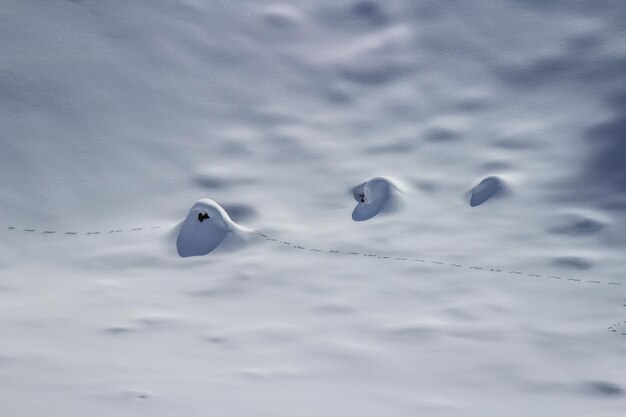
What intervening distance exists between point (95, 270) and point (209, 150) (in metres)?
1.39

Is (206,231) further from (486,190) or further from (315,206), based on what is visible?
(486,190)

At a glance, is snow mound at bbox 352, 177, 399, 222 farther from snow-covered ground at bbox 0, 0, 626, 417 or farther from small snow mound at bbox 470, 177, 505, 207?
small snow mound at bbox 470, 177, 505, 207

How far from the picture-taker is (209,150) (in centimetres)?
575

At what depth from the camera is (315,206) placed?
5.38m

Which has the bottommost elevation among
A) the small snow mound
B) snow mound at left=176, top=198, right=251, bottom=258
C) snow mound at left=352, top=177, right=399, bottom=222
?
snow mound at left=176, top=198, right=251, bottom=258

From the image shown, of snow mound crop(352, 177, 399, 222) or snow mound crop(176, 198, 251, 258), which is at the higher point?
snow mound crop(352, 177, 399, 222)

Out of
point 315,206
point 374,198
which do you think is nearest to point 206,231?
point 315,206

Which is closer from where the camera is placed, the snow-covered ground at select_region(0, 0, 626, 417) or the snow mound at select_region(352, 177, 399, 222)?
the snow-covered ground at select_region(0, 0, 626, 417)

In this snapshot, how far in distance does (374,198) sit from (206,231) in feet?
3.49

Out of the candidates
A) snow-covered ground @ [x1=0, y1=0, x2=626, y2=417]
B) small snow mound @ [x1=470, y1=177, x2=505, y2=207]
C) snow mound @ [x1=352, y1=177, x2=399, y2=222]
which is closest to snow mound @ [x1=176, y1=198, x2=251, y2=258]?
snow-covered ground @ [x1=0, y1=0, x2=626, y2=417]

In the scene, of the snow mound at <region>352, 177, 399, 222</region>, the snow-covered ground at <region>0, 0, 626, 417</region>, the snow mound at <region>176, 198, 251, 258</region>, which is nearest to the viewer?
the snow-covered ground at <region>0, 0, 626, 417</region>

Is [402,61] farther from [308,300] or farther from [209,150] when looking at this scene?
[308,300]

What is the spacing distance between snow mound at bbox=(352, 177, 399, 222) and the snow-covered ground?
57 millimetres

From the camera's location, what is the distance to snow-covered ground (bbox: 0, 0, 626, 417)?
141 inches
